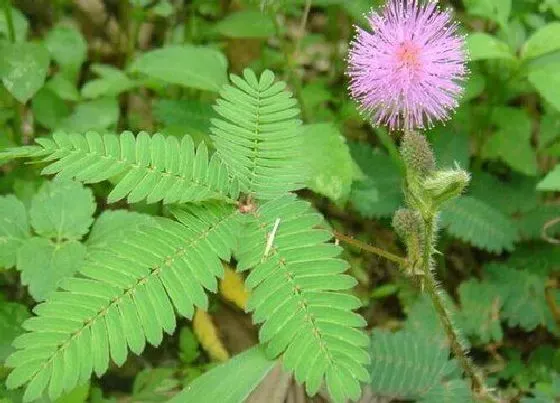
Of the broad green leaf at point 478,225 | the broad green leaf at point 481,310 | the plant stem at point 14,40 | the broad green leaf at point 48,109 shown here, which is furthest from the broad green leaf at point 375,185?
the plant stem at point 14,40

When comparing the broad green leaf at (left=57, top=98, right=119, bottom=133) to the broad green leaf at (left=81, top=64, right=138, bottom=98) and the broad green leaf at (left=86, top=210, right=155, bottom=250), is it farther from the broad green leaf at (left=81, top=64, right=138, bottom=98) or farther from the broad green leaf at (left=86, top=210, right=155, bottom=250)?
the broad green leaf at (left=86, top=210, right=155, bottom=250)

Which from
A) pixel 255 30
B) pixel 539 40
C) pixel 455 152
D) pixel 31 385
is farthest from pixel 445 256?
pixel 31 385

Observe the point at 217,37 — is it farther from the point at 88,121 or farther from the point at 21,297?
the point at 21,297

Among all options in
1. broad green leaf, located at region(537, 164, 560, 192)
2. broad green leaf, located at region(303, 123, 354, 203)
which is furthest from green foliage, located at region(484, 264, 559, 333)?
broad green leaf, located at region(303, 123, 354, 203)

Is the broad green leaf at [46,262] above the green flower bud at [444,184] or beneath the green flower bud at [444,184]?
beneath

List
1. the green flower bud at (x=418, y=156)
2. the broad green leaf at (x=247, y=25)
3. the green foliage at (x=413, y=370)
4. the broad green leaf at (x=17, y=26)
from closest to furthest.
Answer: the green flower bud at (x=418, y=156) → the green foliage at (x=413, y=370) → the broad green leaf at (x=17, y=26) → the broad green leaf at (x=247, y=25)

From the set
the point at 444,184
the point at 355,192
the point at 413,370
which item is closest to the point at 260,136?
the point at 444,184

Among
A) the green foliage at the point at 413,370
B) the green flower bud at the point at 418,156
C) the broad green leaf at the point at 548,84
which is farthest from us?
the broad green leaf at the point at 548,84

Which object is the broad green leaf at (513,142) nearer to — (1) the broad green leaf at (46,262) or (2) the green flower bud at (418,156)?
(2) the green flower bud at (418,156)
